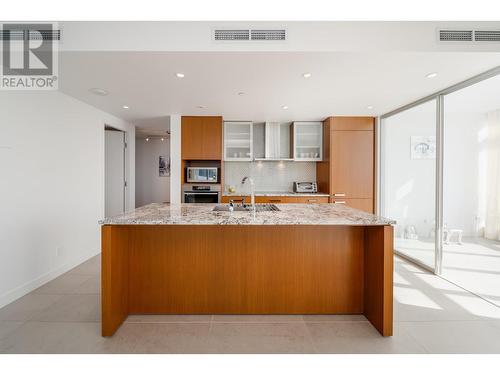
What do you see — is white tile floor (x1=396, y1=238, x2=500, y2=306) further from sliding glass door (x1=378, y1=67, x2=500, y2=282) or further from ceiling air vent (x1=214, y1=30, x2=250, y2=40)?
ceiling air vent (x1=214, y1=30, x2=250, y2=40)

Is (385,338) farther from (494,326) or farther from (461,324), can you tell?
(494,326)

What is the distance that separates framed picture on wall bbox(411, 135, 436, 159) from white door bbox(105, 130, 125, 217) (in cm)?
505

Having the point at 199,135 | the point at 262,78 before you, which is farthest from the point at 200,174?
the point at 262,78

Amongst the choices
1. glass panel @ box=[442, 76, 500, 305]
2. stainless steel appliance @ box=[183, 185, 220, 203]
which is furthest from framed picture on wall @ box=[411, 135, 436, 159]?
stainless steel appliance @ box=[183, 185, 220, 203]

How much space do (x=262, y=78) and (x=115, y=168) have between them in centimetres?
370

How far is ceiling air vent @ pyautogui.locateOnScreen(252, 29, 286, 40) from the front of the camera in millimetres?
2262

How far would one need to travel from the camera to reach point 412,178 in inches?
165

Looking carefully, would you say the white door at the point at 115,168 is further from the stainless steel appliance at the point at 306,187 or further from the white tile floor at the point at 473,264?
the white tile floor at the point at 473,264

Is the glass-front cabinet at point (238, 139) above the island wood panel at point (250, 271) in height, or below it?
above

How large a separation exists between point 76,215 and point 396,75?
4283 mm

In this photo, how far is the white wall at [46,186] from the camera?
2678 mm

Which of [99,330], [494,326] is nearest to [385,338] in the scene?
[494,326]

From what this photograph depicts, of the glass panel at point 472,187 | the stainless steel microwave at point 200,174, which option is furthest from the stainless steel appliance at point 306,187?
the glass panel at point 472,187

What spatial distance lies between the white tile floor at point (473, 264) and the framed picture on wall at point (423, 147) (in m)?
1.22
